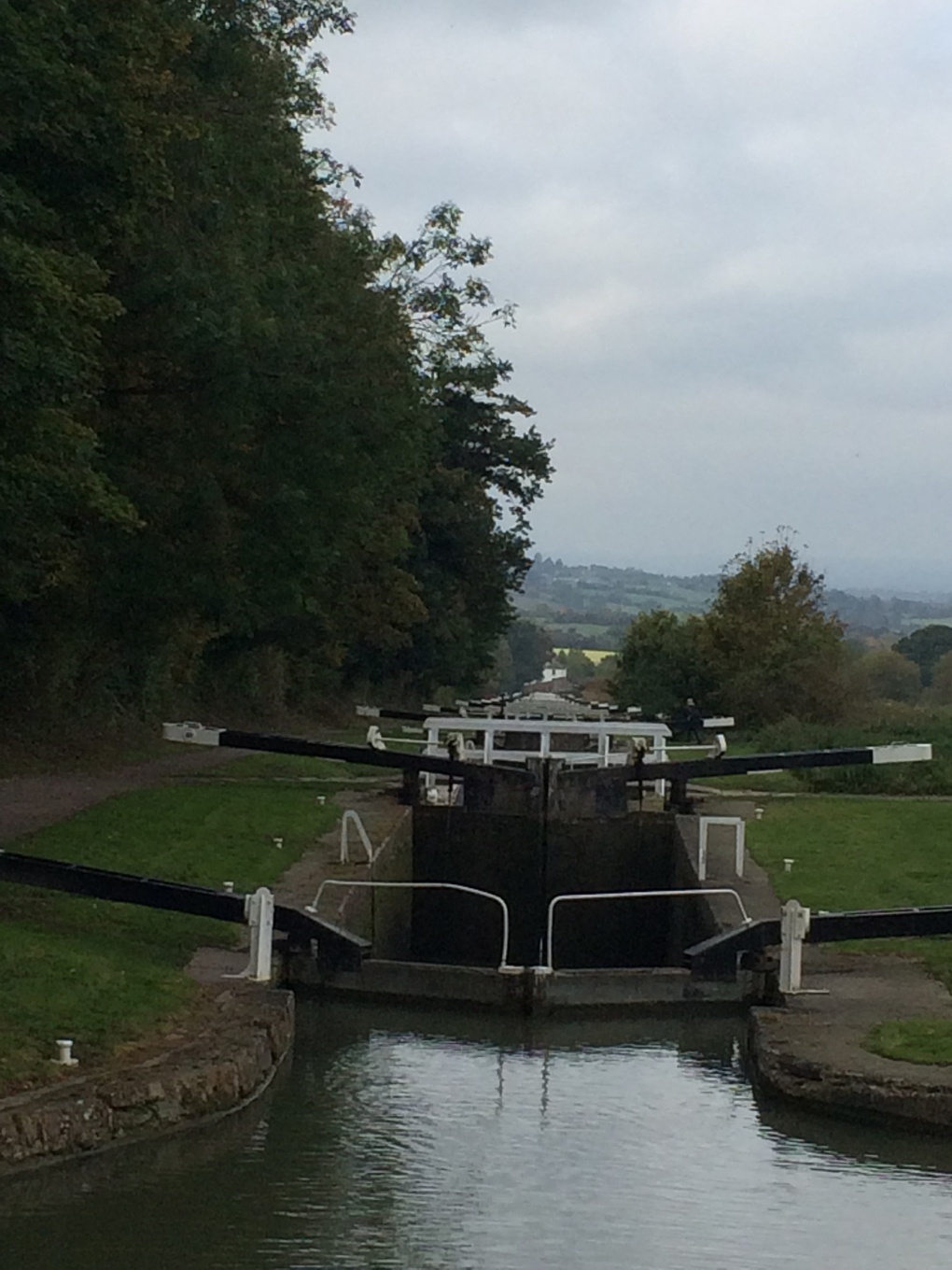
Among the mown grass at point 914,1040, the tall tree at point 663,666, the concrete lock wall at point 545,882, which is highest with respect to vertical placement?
the tall tree at point 663,666

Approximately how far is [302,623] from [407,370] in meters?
11.0

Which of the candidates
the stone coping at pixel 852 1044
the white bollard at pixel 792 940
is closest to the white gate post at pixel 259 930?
the stone coping at pixel 852 1044

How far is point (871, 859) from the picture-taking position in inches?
750

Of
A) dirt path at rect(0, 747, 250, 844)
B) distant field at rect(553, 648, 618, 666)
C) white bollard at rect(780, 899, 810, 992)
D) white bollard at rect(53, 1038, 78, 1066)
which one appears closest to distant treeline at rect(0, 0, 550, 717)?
dirt path at rect(0, 747, 250, 844)

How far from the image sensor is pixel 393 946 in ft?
62.4

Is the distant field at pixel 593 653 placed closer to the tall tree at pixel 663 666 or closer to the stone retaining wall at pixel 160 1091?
the tall tree at pixel 663 666

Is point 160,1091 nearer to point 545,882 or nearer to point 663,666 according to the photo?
point 545,882

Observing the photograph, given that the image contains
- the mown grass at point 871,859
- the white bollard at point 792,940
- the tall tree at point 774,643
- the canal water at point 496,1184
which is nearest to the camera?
the canal water at point 496,1184

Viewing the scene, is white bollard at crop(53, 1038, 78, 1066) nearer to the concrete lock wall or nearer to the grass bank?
the grass bank

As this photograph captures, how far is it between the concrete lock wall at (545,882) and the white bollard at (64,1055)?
34.8ft

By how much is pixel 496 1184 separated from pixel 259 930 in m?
3.33

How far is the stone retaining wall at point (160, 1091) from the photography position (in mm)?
8523

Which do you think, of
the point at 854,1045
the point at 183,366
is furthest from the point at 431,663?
the point at 854,1045

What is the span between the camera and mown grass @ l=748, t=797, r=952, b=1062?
545 inches
